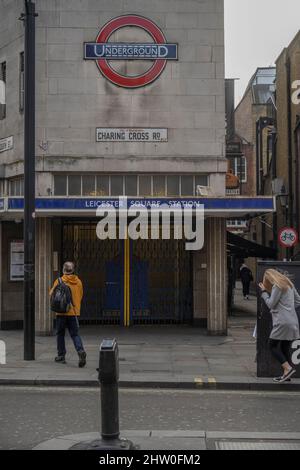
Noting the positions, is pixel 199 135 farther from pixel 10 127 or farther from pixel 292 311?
pixel 292 311

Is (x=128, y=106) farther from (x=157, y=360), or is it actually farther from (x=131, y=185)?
(x=157, y=360)

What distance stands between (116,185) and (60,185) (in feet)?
4.41

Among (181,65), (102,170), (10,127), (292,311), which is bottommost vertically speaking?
(292,311)

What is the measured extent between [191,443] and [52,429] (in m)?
1.67

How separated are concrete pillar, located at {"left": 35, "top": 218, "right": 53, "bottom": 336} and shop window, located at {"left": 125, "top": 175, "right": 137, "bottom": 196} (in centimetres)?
204

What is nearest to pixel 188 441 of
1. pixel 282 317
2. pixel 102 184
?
pixel 282 317

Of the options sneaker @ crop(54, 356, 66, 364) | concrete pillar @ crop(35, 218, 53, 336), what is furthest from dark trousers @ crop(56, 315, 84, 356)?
concrete pillar @ crop(35, 218, 53, 336)

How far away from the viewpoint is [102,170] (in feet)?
53.0

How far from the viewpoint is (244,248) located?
76.1ft

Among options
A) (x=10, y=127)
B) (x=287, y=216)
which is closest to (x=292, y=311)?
(x=10, y=127)

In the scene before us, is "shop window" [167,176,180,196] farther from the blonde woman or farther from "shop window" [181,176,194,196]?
the blonde woman

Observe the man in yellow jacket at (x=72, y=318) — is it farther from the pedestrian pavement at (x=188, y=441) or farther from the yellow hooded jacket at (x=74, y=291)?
the pedestrian pavement at (x=188, y=441)

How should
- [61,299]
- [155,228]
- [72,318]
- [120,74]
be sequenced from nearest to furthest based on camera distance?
[61,299]
[72,318]
[120,74]
[155,228]

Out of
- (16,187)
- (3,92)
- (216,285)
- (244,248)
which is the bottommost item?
(216,285)
